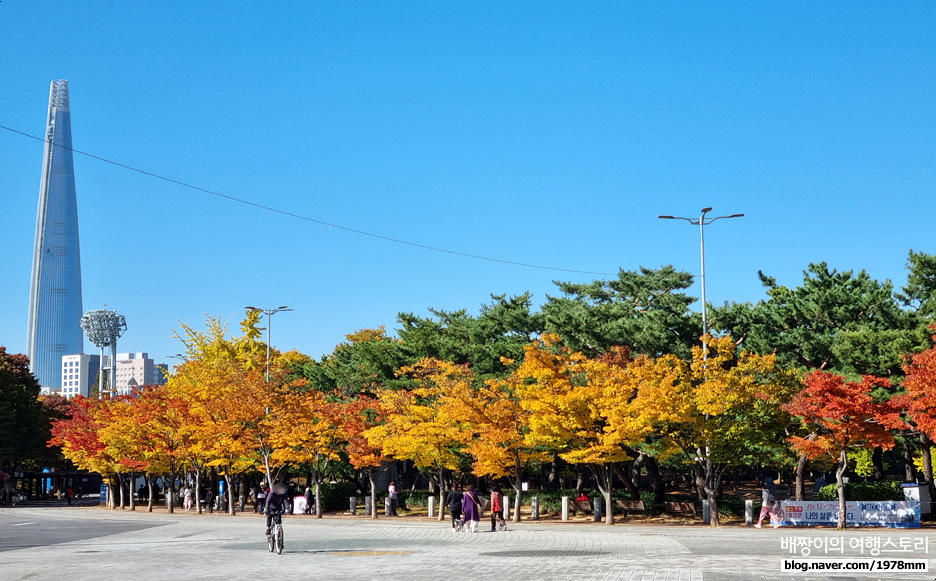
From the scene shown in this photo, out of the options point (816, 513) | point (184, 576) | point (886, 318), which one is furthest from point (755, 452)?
point (184, 576)

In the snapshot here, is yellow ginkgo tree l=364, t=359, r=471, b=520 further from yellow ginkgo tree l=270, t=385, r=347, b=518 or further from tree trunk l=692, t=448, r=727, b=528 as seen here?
tree trunk l=692, t=448, r=727, b=528

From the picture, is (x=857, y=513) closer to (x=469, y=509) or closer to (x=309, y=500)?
(x=469, y=509)

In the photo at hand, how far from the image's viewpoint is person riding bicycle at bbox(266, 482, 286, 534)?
2298 centimetres

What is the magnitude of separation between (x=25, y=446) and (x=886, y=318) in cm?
6953

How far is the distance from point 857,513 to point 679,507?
11.2 metres

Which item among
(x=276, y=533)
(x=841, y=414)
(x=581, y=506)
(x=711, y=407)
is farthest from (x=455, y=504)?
(x=581, y=506)

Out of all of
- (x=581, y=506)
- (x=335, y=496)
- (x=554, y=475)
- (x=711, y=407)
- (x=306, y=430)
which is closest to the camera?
(x=711, y=407)

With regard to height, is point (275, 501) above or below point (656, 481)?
above

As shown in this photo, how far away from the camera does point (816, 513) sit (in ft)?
113

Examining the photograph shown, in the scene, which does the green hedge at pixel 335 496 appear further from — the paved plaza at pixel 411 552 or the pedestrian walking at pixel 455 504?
the pedestrian walking at pixel 455 504

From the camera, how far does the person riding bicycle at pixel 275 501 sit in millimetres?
22984

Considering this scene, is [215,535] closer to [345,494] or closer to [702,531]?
[702,531]

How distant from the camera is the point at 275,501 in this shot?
2317cm

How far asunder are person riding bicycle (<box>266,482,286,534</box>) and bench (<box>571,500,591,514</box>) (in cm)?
2344
